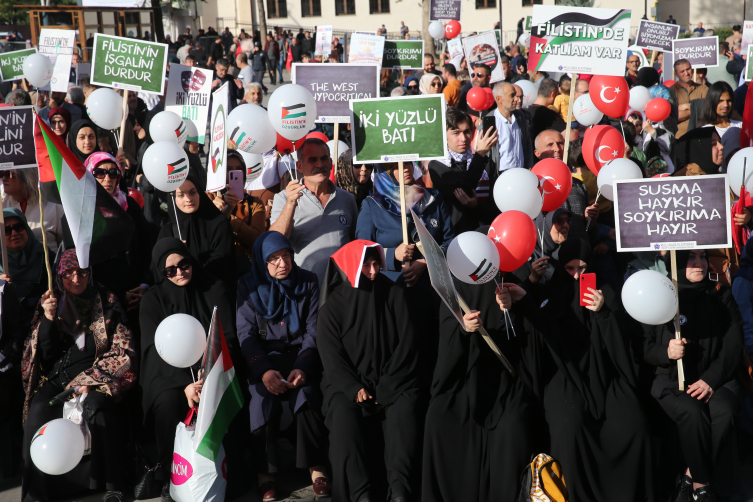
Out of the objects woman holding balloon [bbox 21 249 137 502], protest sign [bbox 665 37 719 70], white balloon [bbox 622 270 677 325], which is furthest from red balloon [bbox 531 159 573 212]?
protest sign [bbox 665 37 719 70]

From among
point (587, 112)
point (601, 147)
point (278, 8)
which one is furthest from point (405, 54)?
point (278, 8)

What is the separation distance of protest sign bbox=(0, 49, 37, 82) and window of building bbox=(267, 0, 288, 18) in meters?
37.4

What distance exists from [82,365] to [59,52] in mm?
6903

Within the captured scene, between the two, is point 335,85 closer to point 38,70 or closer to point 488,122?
point 488,122

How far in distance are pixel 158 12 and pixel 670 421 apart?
2792 centimetres

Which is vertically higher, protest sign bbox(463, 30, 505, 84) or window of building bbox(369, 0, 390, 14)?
window of building bbox(369, 0, 390, 14)

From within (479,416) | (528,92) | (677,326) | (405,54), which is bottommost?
(479,416)

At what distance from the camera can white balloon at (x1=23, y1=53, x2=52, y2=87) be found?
9.41 m

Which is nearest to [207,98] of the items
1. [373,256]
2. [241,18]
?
[373,256]

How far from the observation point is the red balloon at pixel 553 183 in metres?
5.12

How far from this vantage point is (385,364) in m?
4.47

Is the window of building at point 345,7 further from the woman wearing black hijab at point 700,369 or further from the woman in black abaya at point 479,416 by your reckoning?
the woman in black abaya at point 479,416

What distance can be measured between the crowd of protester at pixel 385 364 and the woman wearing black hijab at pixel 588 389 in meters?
0.01

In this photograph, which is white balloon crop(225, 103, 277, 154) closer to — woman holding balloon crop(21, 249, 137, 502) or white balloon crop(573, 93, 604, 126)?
woman holding balloon crop(21, 249, 137, 502)
